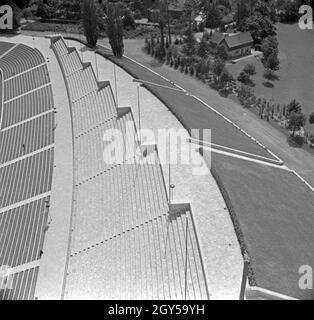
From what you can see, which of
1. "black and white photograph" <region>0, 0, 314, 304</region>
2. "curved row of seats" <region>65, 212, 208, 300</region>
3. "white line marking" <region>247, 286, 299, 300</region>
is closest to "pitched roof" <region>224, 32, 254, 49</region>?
"black and white photograph" <region>0, 0, 314, 304</region>

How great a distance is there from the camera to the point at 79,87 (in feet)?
149

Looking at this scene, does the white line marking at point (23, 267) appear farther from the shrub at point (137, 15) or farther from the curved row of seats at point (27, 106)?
the shrub at point (137, 15)

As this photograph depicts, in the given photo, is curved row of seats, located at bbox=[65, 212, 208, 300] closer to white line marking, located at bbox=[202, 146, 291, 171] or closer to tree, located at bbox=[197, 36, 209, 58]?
white line marking, located at bbox=[202, 146, 291, 171]

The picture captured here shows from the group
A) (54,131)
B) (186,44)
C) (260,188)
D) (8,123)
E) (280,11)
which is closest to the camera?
(260,188)

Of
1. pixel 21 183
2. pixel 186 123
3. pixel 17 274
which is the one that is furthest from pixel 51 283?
pixel 186 123

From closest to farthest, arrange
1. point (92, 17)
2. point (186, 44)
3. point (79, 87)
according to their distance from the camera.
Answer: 1. point (79, 87)
2. point (92, 17)
3. point (186, 44)

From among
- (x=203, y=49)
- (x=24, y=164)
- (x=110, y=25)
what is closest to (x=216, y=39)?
(x=203, y=49)

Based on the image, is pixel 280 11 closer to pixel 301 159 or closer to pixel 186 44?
pixel 186 44

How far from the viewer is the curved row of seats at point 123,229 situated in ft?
74.9

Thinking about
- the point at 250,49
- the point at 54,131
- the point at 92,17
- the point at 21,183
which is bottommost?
the point at 21,183

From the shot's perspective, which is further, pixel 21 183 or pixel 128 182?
pixel 21 183

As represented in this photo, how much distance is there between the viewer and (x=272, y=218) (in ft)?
89.1

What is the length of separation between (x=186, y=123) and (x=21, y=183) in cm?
1323

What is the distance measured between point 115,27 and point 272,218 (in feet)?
108
